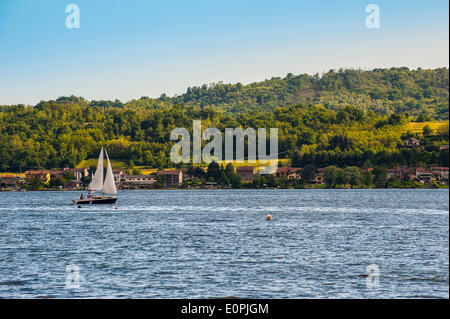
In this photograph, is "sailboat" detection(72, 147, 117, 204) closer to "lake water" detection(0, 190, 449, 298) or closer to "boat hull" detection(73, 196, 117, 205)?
"boat hull" detection(73, 196, 117, 205)

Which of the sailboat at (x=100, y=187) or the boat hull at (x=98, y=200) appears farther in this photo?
the sailboat at (x=100, y=187)

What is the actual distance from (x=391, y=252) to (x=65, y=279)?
932 inches

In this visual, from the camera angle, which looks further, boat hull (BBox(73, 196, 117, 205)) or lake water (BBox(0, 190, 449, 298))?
boat hull (BBox(73, 196, 117, 205))

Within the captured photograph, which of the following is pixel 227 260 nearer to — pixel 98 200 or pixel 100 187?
pixel 98 200

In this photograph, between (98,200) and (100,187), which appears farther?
(100,187)

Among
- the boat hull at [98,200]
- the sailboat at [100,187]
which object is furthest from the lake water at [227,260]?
the sailboat at [100,187]

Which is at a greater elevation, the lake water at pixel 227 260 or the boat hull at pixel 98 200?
the lake water at pixel 227 260

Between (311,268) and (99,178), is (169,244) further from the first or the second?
(99,178)

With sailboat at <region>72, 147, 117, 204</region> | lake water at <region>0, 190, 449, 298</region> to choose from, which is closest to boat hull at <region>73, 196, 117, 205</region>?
sailboat at <region>72, 147, 117, 204</region>

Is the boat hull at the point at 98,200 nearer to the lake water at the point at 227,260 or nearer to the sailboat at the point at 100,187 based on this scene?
the sailboat at the point at 100,187

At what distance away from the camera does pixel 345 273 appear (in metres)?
35.8

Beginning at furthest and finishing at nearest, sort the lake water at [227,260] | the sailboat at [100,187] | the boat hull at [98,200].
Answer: the sailboat at [100,187] → the boat hull at [98,200] → the lake water at [227,260]

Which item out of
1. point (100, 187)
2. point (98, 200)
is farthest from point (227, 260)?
point (100, 187)
